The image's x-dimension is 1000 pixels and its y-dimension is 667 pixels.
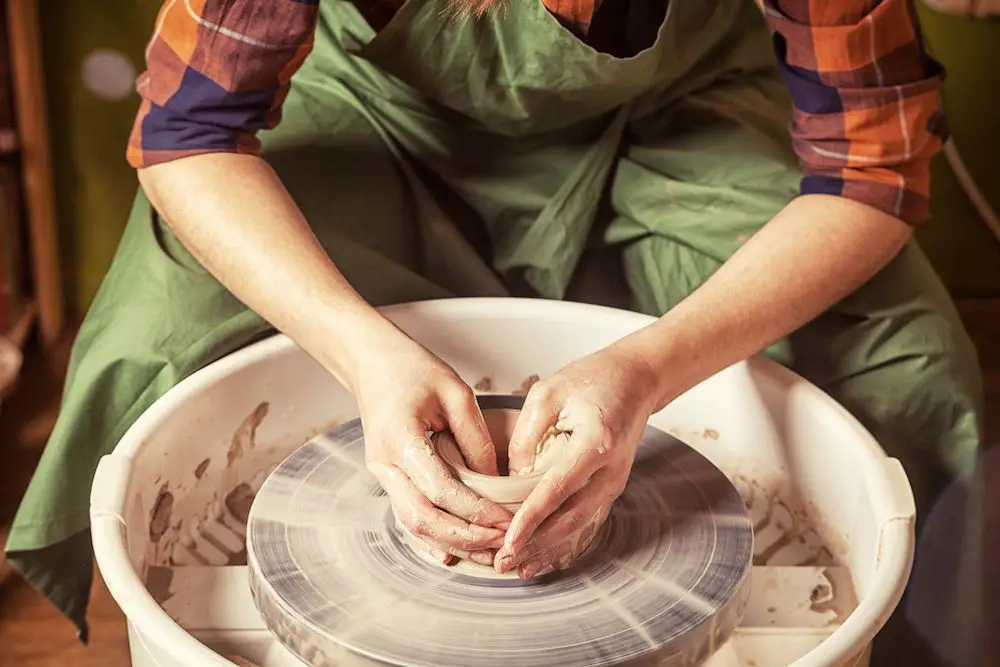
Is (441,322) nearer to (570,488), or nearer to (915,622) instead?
(570,488)

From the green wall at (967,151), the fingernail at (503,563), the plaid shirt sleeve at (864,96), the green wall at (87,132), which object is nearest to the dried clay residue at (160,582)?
the fingernail at (503,563)

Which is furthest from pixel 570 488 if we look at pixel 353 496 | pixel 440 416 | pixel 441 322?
pixel 441 322

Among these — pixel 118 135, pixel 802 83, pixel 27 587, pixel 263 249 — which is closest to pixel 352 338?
pixel 263 249

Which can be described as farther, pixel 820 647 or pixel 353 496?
pixel 353 496

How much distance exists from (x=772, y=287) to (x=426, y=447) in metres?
0.42

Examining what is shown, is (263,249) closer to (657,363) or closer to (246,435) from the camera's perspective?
(246,435)

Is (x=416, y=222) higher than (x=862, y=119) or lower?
lower

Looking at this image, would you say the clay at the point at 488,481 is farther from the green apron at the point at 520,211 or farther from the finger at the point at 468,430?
the green apron at the point at 520,211

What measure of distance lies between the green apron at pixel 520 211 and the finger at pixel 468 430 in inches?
13.1

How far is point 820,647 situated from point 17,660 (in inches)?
49.1

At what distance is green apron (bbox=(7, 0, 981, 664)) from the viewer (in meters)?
1.12

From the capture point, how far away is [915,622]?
47.0 inches

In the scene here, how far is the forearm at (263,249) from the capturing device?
1.02m

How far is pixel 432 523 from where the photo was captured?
84cm
